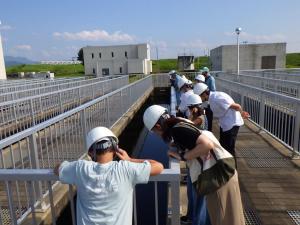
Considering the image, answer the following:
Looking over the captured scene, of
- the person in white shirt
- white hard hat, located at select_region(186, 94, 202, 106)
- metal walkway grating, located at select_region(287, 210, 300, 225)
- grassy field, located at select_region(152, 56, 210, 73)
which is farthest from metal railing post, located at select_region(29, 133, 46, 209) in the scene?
grassy field, located at select_region(152, 56, 210, 73)

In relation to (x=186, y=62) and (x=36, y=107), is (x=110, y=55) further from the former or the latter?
(x=36, y=107)

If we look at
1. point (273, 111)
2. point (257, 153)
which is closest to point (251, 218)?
point (257, 153)

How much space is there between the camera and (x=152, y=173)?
222cm

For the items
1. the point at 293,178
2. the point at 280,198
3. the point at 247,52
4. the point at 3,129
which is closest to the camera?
the point at 280,198

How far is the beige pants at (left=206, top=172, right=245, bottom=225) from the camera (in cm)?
267

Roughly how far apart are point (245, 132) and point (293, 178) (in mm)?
3304

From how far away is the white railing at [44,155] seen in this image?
2389 millimetres

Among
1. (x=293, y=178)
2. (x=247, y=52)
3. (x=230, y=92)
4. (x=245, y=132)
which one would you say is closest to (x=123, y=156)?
(x=293, y=178)

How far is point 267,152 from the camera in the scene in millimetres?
6645

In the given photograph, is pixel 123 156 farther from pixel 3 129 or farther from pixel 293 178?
pixel 3 129

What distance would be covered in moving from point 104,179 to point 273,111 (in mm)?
6728

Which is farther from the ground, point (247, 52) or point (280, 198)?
point (247, 52)

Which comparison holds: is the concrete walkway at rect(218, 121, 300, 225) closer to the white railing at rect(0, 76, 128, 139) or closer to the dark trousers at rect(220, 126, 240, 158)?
the dark trousers at rect(220, 126, 240, 158)

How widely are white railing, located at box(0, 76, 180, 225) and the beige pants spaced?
51 cm
